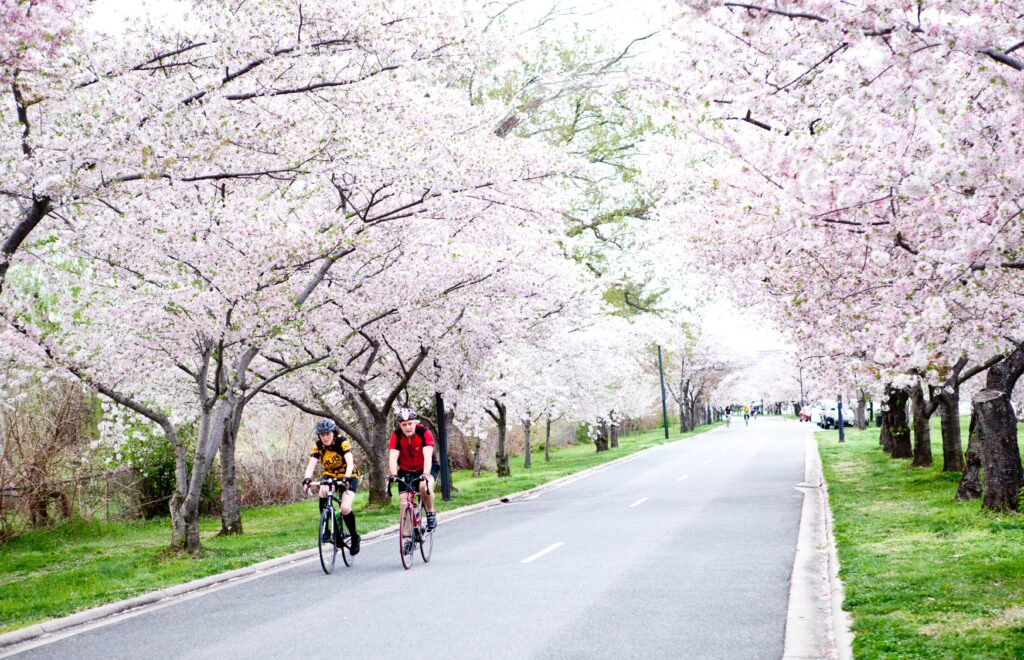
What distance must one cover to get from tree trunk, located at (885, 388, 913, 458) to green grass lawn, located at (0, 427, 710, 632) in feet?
41.2

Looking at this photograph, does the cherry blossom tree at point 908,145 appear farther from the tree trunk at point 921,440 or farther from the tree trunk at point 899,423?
the tree trunk at point 899,423

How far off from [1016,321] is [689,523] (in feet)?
26.4

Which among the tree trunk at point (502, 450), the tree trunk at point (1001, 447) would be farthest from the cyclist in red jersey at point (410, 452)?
the tree trunk at point (502, 450)

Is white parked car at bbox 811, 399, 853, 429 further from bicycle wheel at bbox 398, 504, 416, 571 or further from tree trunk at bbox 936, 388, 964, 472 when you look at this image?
bicycle wheel at bbox 398, 504, 416, 571

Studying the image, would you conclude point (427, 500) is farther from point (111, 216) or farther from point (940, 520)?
point (940, 520)

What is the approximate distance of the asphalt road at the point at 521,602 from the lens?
7.56 metres

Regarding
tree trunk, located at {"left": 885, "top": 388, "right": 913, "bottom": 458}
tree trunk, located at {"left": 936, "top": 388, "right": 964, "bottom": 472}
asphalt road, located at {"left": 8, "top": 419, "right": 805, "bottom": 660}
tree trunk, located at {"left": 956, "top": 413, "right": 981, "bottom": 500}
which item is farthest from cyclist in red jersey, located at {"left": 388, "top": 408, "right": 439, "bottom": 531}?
tree trunk, located at {"left": 885, "top": 388, "right": 913, "bottom": 458}

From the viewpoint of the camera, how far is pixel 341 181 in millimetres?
18438

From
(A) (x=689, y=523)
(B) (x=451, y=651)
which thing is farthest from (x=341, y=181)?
(B) (x=451, y=651)

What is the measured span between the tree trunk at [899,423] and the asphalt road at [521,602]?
1410 cm

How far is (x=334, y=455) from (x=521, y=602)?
4.10 metres

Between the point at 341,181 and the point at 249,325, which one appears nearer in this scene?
the point at 249,325

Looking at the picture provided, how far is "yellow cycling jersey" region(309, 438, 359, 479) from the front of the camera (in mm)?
12383

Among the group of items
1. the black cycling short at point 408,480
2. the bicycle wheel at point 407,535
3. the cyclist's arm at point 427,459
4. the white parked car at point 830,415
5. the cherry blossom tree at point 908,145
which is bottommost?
the white parked car at point 830,415
